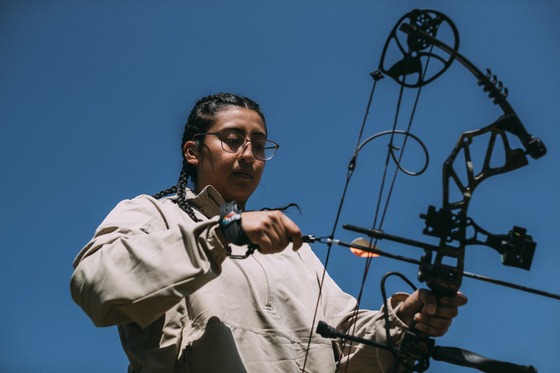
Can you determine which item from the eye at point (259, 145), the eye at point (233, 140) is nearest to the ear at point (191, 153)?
the eye at point (233, 140)

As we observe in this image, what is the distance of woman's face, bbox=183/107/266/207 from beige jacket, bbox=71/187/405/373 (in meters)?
0.15

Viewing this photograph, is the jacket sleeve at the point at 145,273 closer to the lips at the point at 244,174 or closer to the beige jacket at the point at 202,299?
the beige jacket at the point at 202,299

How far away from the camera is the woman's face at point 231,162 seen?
127 inches

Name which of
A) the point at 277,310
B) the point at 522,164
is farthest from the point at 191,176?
the point at 522,164

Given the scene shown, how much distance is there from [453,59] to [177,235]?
1.45 metres

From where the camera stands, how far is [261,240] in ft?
7.11

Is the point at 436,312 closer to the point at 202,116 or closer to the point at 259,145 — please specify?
the point at 259,145

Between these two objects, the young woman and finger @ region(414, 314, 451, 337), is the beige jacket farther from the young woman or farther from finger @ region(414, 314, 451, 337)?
finger @ region(414, 314, 451, 337)

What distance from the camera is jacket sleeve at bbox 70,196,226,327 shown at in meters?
2.12

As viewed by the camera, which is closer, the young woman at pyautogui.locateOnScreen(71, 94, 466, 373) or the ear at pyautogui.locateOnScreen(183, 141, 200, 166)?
the young woman at pyautogui.locateOnScreen(71, 94, 466, 373)

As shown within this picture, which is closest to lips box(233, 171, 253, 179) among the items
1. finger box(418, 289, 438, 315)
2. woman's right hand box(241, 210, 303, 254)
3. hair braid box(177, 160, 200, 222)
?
hair braid box(177, 160, 200, 222)

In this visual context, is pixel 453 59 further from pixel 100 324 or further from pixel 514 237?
pixel 100 324

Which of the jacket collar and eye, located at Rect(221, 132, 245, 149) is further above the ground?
eye, located at Rect(221, 132, 245, 149)

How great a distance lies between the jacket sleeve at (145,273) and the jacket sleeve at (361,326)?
871mm
